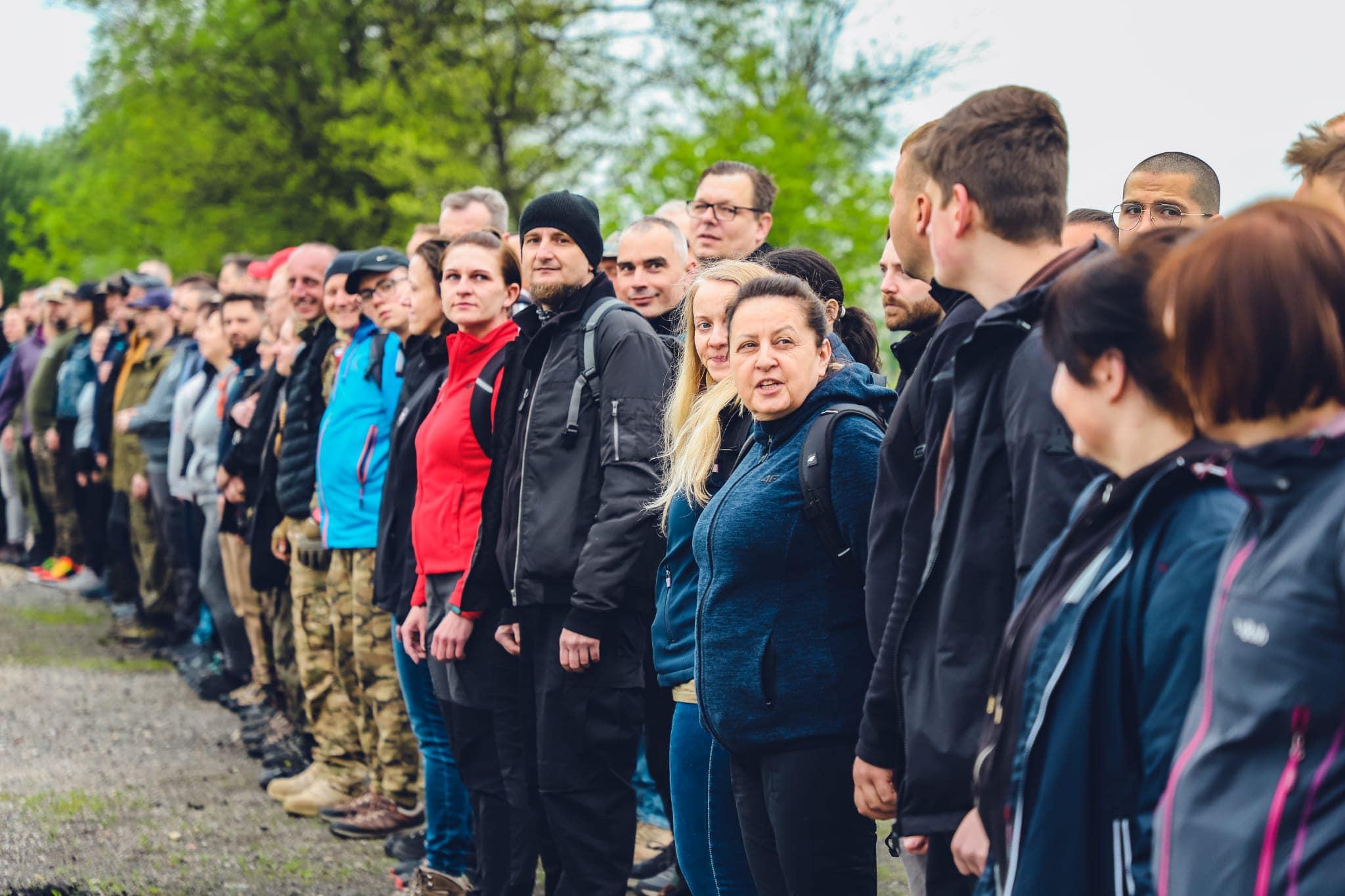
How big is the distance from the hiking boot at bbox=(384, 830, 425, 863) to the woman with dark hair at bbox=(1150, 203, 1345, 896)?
462 cm

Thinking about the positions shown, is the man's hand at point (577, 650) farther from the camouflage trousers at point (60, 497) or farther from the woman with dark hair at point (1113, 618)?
the camouflage trousers at point (60, 497)

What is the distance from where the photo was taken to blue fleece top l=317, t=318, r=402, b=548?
6570 mm

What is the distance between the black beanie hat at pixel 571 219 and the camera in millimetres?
5062

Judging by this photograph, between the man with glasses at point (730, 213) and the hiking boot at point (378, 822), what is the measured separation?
2.87m

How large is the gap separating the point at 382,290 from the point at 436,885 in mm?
2825

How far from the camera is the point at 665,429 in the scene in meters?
4.59

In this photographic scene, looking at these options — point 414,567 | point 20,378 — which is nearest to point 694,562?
point 414,567

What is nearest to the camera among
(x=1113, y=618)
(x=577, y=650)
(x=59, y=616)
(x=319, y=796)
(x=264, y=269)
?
(x=1113, y=618)

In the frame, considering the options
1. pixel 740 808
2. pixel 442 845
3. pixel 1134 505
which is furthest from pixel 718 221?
pixel 1134 505

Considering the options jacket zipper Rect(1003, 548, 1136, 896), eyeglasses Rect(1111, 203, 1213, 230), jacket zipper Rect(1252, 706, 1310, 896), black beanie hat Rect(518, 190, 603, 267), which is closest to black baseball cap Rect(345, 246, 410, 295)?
black beanie hat Rect(518, 190, 603, 267)

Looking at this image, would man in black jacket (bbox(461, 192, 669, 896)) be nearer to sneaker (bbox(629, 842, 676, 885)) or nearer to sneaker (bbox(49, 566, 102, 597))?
sneaker (bbox(629, 842, 676, 885))

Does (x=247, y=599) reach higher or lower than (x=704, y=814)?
lower

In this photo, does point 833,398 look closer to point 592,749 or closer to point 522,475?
point 522,475

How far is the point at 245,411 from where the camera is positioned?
8.38 metres
